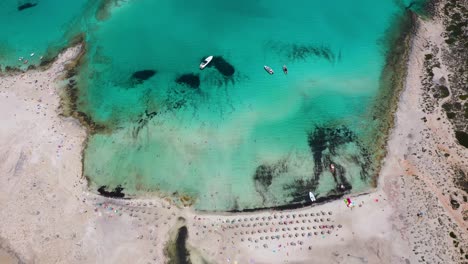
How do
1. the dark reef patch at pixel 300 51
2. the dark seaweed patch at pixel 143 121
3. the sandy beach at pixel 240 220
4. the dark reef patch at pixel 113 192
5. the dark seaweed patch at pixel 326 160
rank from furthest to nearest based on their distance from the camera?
the dark reef patch at pixel 300 51
the dark seaweed patch at pixel 143 121
the dark reef patch at pixel 113 192
the dark seaweed patch at pixel 326 160
the sandy beach at pixel 240 220

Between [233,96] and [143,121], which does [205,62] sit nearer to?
[233,96]

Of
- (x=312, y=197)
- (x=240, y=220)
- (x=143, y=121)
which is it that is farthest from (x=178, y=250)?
(x=143, y=121)

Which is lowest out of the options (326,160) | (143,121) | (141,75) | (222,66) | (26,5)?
(326,160)

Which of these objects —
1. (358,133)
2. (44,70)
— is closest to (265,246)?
(358,133)

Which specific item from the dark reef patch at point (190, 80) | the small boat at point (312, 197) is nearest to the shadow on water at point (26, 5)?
the dark reef patch at point (190, 80)

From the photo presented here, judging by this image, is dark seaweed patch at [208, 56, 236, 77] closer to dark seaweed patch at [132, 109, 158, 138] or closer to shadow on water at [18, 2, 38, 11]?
dark seaweed patch at [132, 109, 158, 138]

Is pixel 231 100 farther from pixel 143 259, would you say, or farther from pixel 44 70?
pixel 44 70

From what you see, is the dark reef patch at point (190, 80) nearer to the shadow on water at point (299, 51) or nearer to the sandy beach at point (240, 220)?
the shadow on water at point (299, 51)

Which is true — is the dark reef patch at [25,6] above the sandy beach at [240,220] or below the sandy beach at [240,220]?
above
